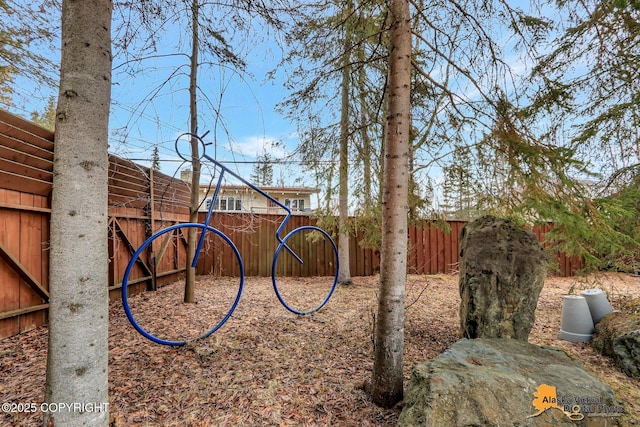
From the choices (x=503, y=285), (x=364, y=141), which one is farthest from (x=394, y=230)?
(x=364, y=141)

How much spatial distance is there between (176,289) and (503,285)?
190 inches

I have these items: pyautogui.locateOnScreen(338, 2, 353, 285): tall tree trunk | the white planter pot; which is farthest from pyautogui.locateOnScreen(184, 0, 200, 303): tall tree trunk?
the white planter pot

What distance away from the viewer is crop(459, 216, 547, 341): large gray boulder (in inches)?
109

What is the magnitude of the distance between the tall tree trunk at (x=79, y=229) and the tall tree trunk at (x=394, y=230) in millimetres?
1516

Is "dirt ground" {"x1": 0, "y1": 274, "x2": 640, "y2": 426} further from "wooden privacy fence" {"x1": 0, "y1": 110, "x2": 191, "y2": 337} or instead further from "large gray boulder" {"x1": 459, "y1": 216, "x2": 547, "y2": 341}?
"large gray boulder" {"x1": 459, "y1": 216, "x2": 547, "y2": 341}

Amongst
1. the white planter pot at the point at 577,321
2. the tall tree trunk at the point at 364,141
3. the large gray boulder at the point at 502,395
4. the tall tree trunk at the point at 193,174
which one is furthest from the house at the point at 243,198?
the white planter pot at the point at 577,321

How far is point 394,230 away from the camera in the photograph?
6.60 ft

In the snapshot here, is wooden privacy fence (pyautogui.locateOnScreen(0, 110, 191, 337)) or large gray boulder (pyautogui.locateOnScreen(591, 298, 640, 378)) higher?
wooden privacy fence (pyautogui.locateOnScreen(0, 110, 191, 337))

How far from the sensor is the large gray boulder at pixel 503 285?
109 inches

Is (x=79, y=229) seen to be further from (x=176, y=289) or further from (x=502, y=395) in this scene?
(x=176, y=289)

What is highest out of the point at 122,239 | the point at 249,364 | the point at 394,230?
the point at 394,230

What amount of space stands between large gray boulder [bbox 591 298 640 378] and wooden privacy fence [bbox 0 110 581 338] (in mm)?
2344

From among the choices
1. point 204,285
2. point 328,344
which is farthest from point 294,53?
point 204,285

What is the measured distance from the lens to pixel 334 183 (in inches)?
213
